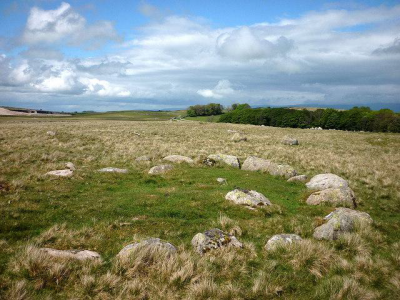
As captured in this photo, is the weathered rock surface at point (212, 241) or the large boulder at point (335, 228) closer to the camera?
the weathered rock surface at point (212, 241)

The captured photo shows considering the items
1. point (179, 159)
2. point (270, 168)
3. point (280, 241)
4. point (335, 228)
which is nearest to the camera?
point (280, 241)

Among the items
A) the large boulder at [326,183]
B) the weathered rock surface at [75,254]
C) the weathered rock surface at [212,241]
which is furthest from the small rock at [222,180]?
the weathered rock surface at [75,254]

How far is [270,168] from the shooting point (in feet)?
75.8

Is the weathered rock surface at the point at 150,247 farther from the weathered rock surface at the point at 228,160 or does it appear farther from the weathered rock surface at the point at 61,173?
the weathered rock surface at the point at 228,160

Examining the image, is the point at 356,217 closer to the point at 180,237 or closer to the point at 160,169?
the point at 180,237

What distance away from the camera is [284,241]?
31.3ft

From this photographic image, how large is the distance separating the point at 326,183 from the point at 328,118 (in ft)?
308

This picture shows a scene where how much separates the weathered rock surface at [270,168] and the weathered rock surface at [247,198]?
797 centimetres

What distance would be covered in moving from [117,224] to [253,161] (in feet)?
53.4

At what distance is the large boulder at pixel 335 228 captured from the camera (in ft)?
34.3

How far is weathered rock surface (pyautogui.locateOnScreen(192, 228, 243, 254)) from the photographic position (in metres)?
9.01

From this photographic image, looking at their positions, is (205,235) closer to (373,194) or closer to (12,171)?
(373,194)

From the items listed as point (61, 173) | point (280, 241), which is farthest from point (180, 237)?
point (61, 173)

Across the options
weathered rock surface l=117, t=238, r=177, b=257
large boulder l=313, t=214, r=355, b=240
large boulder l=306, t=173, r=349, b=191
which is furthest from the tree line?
weathered rock surface l=117, t=238, r=177, b=257
